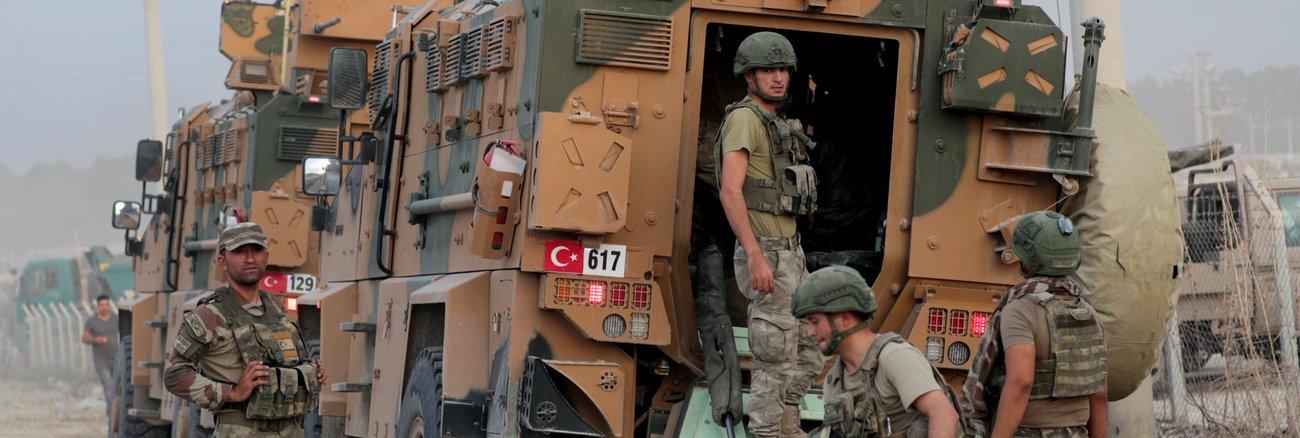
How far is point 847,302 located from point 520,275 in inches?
94.3

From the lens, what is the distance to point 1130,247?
7.38 metres

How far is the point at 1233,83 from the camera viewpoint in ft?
238

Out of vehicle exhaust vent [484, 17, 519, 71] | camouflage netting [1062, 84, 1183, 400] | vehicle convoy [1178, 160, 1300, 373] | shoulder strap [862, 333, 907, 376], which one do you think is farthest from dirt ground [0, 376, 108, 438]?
shoulder strap [862, 333, 907, 376]

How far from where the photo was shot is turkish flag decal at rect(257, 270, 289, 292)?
12.8 meters

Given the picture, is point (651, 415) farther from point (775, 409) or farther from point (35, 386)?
point (35, 386)

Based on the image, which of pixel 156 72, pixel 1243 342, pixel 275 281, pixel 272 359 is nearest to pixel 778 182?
pixel 272 359

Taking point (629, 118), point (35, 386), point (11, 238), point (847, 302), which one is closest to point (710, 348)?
point (629, 118)

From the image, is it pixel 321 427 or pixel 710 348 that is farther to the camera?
pixel 321 427

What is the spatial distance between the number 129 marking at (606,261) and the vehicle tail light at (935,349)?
1.30m

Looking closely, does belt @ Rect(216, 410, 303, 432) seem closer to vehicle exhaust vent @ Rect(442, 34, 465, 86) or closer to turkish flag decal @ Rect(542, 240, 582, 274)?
turkish flag decal @ Rect(542, 240, 582, 274)

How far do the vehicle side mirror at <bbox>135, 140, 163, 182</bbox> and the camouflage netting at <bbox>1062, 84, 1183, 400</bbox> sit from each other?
34.9ft

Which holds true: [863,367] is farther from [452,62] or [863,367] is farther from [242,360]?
[452,62]

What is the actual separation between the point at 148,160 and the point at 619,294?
9.87 meters

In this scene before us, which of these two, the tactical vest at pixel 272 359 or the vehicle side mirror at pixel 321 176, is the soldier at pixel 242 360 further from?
the vehicle side mirror at pixel 321 176
